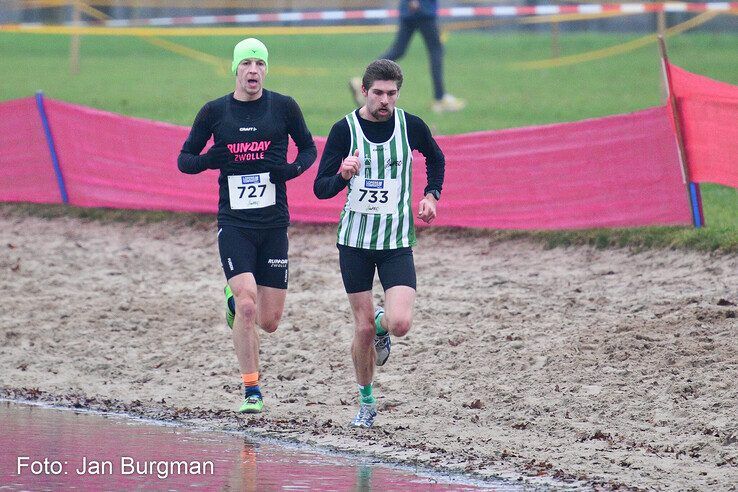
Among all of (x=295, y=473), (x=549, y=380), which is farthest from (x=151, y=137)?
(x=295, y=473)

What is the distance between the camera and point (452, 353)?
10461mm

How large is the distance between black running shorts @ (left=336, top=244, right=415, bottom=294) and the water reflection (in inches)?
43.6

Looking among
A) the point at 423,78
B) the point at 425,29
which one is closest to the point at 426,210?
the point at 425,29

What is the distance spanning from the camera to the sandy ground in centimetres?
840

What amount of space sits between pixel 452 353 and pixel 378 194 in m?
2.30

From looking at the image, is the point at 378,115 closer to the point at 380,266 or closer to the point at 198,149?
the point at 380,266

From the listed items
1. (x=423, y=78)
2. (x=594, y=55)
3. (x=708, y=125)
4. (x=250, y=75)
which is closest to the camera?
(x=250, y=75)

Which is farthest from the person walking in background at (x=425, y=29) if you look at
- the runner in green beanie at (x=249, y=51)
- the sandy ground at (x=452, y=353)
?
the runner in green beanie at (x=249, y=51)

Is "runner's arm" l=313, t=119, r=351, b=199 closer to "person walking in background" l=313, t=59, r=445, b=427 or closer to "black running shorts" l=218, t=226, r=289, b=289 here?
"person walking in background" l=313, t=59, r=445, b=427

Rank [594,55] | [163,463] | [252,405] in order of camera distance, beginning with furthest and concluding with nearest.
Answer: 1. [594,55]
2. [252,405]
3. [163,463]

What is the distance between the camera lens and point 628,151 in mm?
12609

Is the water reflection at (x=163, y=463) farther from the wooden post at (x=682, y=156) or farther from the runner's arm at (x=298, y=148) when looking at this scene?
the wooden post at (x=682, y=156)

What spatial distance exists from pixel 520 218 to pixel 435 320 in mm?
2368

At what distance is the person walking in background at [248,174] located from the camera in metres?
9.10
